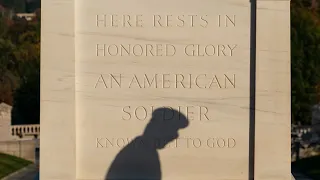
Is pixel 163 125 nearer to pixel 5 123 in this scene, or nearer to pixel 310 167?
pixel 310 167

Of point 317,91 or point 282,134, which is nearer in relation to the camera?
point 282,134

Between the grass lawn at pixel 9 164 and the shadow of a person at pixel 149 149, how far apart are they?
1300 cm

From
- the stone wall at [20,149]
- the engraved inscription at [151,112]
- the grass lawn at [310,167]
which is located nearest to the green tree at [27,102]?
the stone wall at [20,149]

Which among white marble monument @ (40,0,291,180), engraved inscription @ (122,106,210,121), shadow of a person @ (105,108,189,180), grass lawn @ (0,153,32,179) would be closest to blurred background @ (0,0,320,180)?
grass lawn @ (0,153,32,179)

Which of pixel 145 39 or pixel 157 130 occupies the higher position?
pixel 145 39

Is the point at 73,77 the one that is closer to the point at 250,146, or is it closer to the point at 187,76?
the point at 187,76

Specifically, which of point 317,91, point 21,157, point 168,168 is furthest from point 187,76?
point 317,91

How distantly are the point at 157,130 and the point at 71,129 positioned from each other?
1.17 metres

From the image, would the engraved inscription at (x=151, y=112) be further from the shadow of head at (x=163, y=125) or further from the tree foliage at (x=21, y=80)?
the tree foliage at (x=21, y=80)

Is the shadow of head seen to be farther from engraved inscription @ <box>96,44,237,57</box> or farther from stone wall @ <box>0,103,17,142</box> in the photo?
stone wall @ <box>0,103,17,142</box>

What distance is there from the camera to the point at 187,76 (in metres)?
9.84

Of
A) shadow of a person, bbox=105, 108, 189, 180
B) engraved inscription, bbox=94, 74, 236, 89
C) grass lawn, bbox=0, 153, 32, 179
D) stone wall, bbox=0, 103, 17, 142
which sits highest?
engraved inscription, bbox=94, 74, 236, 89

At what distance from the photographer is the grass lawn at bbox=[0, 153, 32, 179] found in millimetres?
23391

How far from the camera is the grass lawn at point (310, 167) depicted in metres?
22.0
